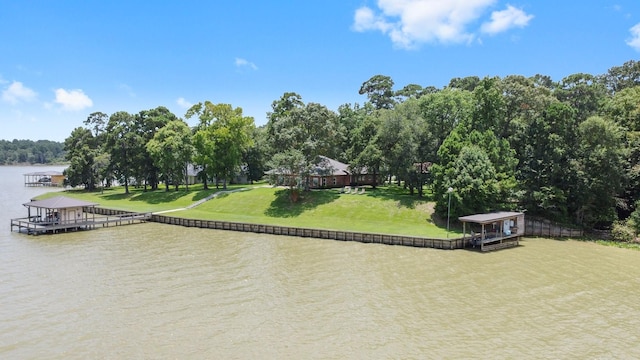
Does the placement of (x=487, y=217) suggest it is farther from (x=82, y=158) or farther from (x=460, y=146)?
(x=82, y=158)

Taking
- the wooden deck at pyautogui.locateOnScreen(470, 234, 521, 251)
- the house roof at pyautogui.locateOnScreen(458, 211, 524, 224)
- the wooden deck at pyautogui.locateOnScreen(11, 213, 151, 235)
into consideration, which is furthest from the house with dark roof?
the wooden deck at pyautogui.locateOnScreen(470, 234, 521, 251)

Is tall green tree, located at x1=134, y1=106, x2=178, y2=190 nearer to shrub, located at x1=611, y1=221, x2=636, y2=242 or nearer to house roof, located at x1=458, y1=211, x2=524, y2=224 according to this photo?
house roof, located at x1=458, y1=211, x2=524, y2=224

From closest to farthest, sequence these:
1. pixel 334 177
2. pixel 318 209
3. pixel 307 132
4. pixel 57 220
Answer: pixel 57 220
pixel 318 209
pixel 307 132
pixel 334 177

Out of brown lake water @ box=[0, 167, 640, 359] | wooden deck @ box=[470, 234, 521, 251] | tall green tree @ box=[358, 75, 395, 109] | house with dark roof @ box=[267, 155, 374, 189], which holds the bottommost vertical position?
brown lake water @ box=[0, 167, 640, 359]

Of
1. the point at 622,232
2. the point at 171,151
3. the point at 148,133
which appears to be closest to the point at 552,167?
the point at 622,232

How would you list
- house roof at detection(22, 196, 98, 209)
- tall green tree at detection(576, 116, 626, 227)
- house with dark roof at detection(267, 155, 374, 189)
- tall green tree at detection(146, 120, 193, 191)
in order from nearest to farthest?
tall green tree at detection(576, 116, 626, 227), house roof at detection(22, 196, 98, 209), house with dark roof at detection(267, 155, 374, 189), tall green tree at detection(146, 120, 193, 191)

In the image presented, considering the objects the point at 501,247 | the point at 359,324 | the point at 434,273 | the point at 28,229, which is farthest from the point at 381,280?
the point at 28,229

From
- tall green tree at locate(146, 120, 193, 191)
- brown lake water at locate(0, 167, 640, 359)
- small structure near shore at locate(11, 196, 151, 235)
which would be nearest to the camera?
brown lake water at locate(0, 167, 640, 359)

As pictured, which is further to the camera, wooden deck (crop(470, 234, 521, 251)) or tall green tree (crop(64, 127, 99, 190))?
tall green tree (crop(64, 127, 99, 190))
